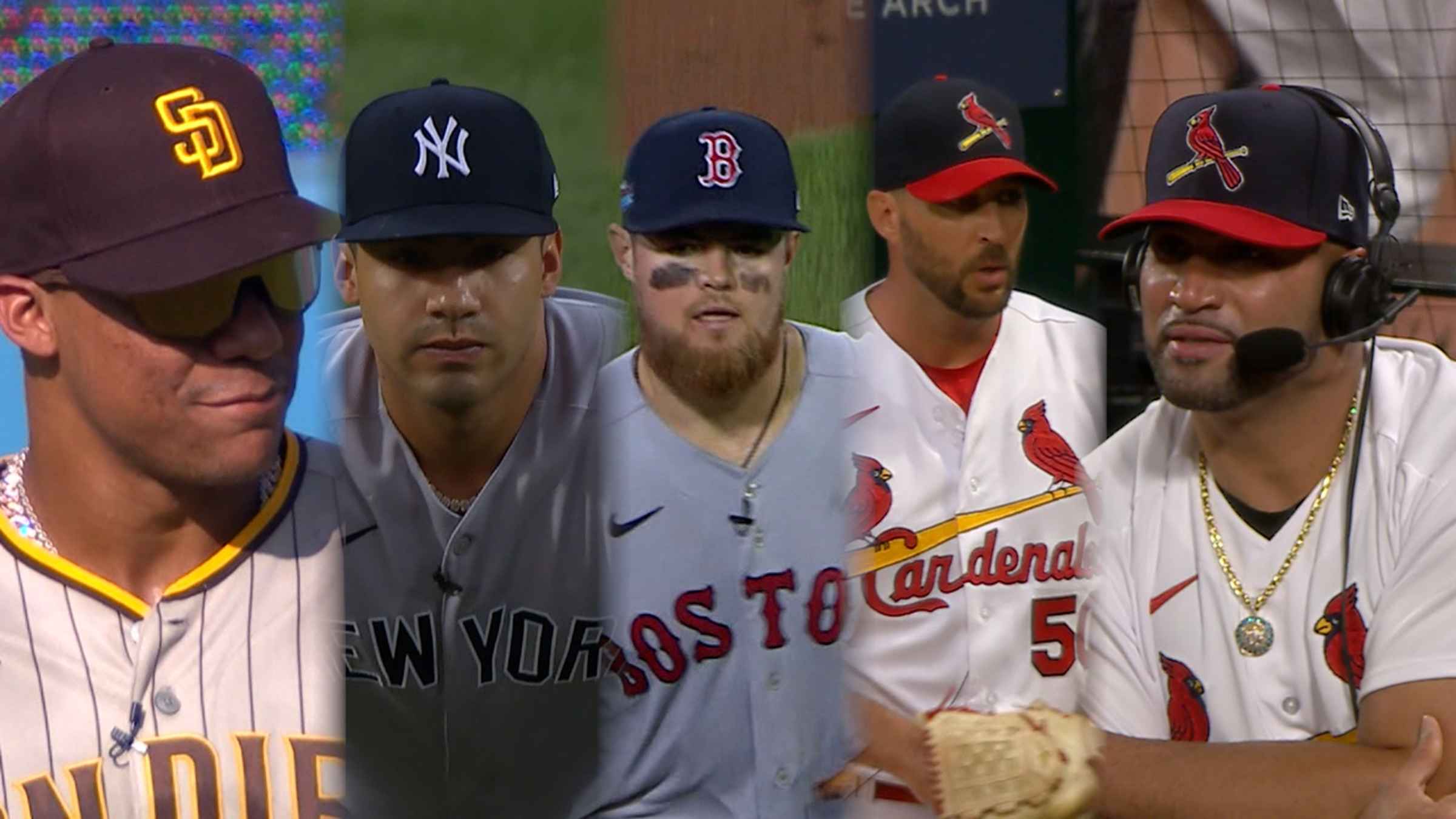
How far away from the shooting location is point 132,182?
1721 millimetres

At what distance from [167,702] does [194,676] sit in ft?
0.14

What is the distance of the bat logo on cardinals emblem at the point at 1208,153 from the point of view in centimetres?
210

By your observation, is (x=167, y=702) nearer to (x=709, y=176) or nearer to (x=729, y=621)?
(x=729, y=621)

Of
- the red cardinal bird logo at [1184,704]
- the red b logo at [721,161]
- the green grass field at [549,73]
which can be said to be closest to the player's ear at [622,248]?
the green grass field at [549,73]

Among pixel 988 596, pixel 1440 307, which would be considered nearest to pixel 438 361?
pixel 988 596

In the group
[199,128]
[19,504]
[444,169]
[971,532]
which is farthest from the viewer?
[971,532]

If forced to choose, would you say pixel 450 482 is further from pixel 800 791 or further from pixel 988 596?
pixel 988 596

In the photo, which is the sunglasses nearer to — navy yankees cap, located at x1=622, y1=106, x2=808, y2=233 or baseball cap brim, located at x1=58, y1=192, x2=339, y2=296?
baseball cap brim, located at x1=58, y1=192, x2=339, y2=296

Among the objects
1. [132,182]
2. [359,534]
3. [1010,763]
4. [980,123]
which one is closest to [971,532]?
[1010,763]

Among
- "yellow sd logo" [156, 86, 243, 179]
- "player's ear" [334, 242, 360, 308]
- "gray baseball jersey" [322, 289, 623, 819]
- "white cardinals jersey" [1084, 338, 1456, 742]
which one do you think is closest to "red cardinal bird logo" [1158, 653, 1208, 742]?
"white cardinals jersey" [1084, 338, 1456, 742]

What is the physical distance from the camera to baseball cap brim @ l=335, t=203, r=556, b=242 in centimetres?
163

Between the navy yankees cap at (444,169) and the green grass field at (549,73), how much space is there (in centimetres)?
12

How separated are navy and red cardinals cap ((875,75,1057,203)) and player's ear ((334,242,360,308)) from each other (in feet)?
2.18

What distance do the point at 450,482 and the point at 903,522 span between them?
2.00 feet
